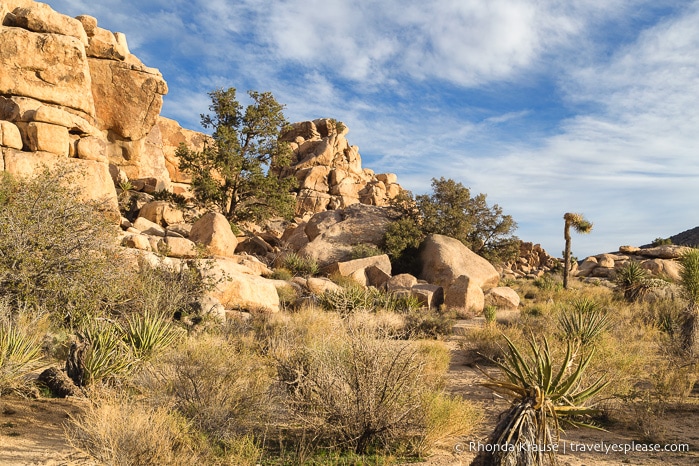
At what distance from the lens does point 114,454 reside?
13.8 ft

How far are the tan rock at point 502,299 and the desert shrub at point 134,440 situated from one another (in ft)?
50.1

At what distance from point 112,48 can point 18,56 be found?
7.27 meters

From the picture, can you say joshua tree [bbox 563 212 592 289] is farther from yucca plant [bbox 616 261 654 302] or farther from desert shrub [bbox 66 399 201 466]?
desert shrub [bbox 66 399 201 466]

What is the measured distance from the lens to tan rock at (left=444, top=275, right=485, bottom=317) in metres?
17.0

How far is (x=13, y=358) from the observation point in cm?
624

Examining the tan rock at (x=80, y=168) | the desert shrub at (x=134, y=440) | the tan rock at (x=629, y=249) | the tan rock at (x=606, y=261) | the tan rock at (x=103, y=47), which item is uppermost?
the tan rock at (x=103, y=47)

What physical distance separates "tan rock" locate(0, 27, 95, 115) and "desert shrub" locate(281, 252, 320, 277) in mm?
14197

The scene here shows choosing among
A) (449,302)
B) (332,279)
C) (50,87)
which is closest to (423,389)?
(449,302)

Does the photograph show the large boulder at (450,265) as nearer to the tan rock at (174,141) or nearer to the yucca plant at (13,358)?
the yucca plant at (13,358)

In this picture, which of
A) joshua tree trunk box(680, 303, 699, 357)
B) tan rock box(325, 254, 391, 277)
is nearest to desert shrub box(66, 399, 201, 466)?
joshua tree trunk box(680, 303, 699, 357)

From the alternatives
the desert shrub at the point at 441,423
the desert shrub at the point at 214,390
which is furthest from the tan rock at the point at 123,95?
the desert shrub at the point at 441,423

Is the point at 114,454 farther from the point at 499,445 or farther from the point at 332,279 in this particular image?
the point at 332,279

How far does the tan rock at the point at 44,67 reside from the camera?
886 inches

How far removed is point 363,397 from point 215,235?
56.0 feet
